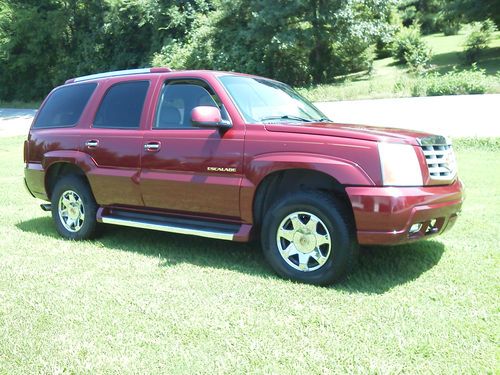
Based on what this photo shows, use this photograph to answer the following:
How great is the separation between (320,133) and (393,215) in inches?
35.3

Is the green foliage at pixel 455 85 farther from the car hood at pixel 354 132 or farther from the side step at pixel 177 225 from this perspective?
the side step at pixel 177 225

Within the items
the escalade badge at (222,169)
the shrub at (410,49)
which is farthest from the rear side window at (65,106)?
the shrub at (410,49)

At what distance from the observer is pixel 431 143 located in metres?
4.23

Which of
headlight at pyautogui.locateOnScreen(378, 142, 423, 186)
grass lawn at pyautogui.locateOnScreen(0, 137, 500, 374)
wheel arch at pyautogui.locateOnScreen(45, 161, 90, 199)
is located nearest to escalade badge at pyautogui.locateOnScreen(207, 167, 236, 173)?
grass lawn at pyautogui.locateOnScreen(0, 137, 500, 374)

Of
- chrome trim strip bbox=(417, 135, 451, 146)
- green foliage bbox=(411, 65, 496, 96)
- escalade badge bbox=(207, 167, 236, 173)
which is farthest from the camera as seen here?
green foliage bbox=(411, 65, 496, 96)

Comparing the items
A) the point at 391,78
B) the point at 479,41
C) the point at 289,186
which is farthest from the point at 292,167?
the point at 479,41

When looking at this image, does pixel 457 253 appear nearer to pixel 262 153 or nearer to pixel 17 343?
pixel 262 153

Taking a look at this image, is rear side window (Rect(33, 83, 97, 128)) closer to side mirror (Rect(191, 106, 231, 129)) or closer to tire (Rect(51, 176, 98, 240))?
tire (Rect(51, 176, 98, 240))

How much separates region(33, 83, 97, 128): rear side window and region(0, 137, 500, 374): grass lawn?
4.83ft

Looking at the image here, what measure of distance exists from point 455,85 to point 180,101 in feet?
44.2

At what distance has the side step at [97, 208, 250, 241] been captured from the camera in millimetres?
4574

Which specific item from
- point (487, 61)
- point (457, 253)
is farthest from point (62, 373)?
point (487, 61)

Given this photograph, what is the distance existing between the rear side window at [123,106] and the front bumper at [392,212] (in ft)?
8.27

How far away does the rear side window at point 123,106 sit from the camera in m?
5.35
